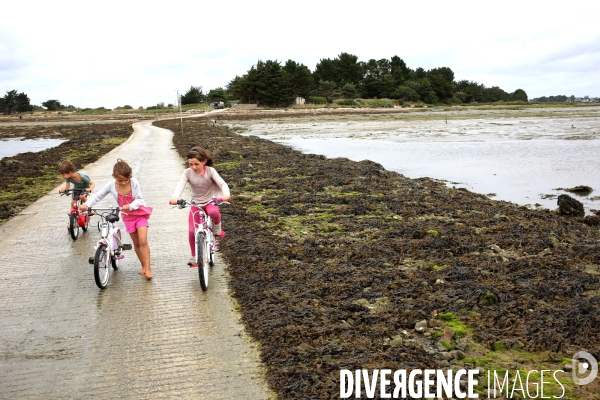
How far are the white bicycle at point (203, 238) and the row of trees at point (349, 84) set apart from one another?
92.4 meters

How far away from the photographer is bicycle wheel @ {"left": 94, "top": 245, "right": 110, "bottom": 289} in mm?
6291

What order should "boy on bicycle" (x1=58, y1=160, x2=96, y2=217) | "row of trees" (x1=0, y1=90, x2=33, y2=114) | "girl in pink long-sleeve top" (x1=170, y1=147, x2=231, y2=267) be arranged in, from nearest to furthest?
"girl in pink long-sleeve top" (x1=170, y1=147, x2=231, y2=267) < "boy on bicycle" (x1=58, y1=160, x2=96, y2=217) < "row of trees" (x1=0, y1=90, x2=33, y2=114)

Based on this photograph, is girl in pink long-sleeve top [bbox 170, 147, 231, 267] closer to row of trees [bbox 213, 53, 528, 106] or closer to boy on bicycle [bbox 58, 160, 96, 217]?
boy on bicycle [bbox 58, 160, 96, 217]

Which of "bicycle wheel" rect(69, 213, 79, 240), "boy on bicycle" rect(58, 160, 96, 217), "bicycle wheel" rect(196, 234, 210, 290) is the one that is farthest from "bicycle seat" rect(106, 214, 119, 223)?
"bicycle wheel" rect(69, 213, 79, 240)

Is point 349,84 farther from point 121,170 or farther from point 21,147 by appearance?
point 121,170

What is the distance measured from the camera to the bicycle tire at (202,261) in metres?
6.22

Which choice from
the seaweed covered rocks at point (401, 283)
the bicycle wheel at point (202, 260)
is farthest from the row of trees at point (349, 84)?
the bicycle wheel at point (202, 260)

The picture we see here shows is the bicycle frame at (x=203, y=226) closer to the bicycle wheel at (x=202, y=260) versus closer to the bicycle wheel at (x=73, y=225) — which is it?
the bicycle wheel at (x=202, y=260)

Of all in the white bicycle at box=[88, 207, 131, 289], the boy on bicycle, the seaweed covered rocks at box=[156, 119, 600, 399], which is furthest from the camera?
the boy on bicycle

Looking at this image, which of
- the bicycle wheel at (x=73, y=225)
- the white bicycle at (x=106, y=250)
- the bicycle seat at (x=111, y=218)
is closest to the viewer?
the white bicycle at (x=106, y=250)

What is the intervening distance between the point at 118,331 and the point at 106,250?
1632 mm

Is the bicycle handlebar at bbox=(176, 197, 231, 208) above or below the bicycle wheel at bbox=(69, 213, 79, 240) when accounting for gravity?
above

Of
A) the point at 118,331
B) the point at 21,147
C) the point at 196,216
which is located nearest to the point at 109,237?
the point at 196,216

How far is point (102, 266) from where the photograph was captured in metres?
6.56
